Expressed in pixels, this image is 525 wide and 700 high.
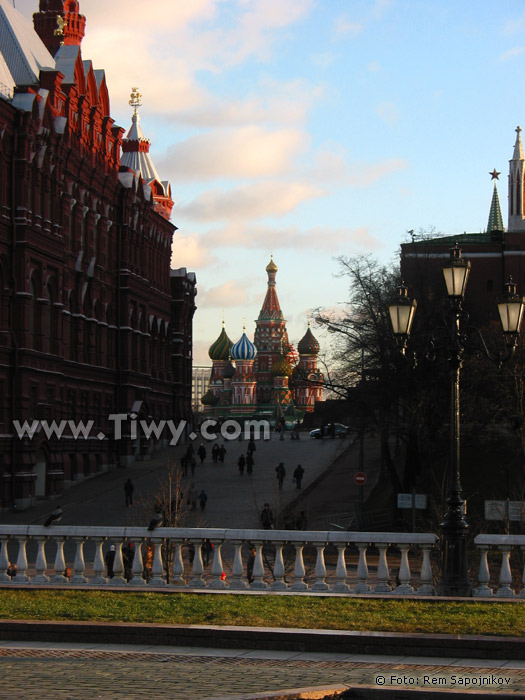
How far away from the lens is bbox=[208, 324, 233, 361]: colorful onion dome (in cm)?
17450

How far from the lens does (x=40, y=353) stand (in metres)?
53.2

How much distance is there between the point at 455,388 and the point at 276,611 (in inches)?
210

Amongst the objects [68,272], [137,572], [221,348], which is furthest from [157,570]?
[221,348]

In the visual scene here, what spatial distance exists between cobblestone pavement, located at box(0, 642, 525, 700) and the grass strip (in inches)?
39.5

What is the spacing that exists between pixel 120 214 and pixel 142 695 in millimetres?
60255

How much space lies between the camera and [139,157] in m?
93.3

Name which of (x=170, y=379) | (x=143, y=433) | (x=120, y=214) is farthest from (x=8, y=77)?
(x=170, y=379)

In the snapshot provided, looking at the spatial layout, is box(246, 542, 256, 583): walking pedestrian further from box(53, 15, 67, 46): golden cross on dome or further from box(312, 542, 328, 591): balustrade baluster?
box(53, 15, 67, 46): golden cross on dome

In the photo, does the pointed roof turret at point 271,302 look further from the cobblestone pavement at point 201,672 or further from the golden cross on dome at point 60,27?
the cobblestone pavement at point 201,672

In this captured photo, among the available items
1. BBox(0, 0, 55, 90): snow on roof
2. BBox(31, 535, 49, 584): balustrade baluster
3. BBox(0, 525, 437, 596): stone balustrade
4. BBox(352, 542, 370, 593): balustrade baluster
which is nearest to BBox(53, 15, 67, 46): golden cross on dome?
BBox(0, 0, 55, 90): snow on roof

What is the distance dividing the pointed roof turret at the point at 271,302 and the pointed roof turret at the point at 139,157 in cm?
7547

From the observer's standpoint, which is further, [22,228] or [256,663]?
[22,228]

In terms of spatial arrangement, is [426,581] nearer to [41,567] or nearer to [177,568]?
[177,568]

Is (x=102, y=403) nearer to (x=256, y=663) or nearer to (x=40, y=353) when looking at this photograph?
(x=40, y=353)
